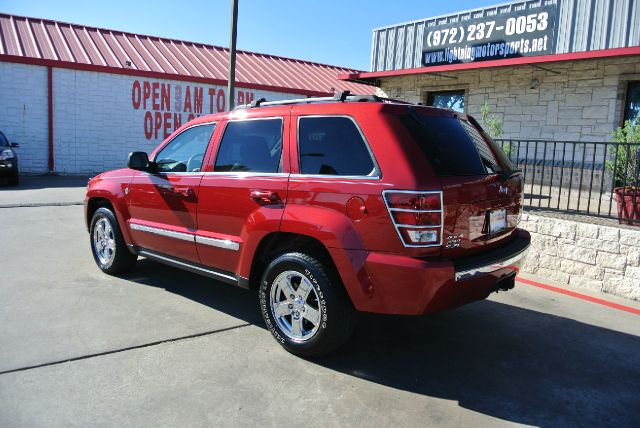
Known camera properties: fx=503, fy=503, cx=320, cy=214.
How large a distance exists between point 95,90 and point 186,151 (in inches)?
559

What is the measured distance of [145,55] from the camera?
19047 millimetres

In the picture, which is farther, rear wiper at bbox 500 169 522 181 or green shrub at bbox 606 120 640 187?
green shrub at bbox 606 120 640 187

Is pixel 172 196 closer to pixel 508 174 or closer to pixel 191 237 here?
pixel 191 237

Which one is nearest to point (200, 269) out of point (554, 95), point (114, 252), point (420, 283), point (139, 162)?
point (139, 162)

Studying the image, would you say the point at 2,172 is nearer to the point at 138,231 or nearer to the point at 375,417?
the point at 138,231

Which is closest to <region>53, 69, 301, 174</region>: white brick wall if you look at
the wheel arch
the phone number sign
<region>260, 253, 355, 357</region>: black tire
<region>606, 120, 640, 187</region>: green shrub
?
the phone number sign

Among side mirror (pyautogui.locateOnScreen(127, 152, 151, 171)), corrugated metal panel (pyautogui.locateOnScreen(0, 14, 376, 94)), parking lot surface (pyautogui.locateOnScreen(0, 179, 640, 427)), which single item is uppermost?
corrugated metal panel (pyautogui.locateOnScreen(0, 14, 376, 94))

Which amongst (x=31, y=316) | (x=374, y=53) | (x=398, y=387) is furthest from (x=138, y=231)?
(x=374, y=53)

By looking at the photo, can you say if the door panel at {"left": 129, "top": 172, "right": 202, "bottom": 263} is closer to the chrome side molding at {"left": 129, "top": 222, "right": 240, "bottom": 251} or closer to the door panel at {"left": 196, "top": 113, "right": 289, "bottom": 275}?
the chrome side molding at {"left": 129, "top": 222, "right": 240, "bottom": 251}

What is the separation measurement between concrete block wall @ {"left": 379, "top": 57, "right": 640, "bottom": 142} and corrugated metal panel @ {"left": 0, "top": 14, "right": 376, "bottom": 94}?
2.68 m

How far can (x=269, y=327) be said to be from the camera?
3.97 metres

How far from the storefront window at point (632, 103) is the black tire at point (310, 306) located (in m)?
8.44

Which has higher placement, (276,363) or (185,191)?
(185,191)

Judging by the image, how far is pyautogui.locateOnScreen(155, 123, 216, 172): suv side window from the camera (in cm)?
473
